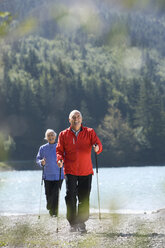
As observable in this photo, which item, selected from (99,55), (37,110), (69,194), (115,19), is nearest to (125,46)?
(115,19)

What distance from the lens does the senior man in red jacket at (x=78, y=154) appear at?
7344 millimetres

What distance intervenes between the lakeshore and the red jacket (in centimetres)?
83

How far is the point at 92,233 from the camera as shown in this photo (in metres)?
7.06

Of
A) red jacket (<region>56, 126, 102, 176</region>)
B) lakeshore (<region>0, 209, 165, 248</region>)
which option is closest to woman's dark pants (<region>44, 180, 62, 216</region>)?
lakeshore (<region>0, 209, 165, 248</region>)

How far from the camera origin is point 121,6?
4.21ft

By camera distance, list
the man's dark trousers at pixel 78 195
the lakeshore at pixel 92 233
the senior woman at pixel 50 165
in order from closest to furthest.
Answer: the lakeshore at pixel 92 233
the man's dark trousers at pixel 78 195
the senior woman at pixel 50 165

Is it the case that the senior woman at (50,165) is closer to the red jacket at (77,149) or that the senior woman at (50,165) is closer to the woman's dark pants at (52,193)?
the woman's dark pants at (52,193)

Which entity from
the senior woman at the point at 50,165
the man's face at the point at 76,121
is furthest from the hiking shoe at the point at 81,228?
the senior woman at the point at 50,165

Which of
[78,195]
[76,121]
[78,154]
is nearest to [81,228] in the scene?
[78,195]

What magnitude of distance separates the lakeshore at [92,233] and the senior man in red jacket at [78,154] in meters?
0.52

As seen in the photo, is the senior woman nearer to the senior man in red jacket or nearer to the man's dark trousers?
the man's dark trousers

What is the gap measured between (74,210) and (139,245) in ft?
21.3

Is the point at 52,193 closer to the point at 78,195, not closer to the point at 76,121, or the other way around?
the point at 78,195

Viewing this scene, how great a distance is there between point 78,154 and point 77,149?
77mm
